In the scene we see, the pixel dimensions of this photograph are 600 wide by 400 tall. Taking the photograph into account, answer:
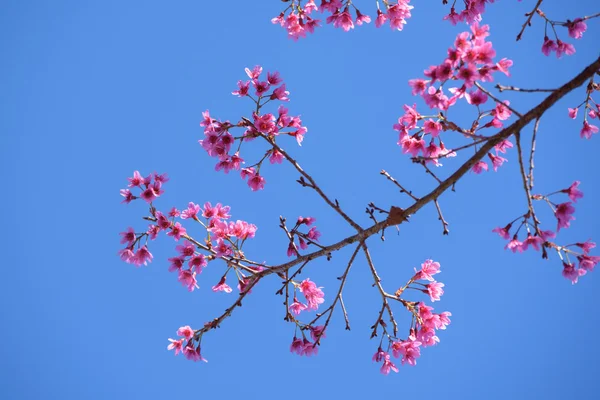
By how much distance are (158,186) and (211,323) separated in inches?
44.5

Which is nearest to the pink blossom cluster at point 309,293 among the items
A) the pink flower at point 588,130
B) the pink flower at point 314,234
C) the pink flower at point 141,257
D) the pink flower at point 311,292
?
the pink flower at point 311,292

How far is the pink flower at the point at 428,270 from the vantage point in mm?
3928

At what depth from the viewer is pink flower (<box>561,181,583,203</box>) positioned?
10.5ft

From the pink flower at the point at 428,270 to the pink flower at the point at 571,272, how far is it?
91cm

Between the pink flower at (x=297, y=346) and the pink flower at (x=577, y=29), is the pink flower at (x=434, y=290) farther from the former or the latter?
the pink flower at (x=577, y=29)

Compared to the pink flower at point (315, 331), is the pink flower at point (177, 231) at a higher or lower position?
higher

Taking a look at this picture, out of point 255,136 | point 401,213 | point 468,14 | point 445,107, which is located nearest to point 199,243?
point 255,136

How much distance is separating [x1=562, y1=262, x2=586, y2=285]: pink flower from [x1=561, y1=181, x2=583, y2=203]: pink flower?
0.43 meters

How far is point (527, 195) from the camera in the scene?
2.74 metres

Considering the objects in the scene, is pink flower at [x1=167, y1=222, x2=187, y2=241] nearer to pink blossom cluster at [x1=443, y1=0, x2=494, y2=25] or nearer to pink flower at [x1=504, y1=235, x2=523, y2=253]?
pink flower at [x1=504, y1=235, x2=523, y2=253]

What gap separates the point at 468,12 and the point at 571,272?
248 cm

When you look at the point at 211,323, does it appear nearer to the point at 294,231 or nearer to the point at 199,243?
the point at 199,243

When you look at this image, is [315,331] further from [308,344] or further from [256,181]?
[256,181]

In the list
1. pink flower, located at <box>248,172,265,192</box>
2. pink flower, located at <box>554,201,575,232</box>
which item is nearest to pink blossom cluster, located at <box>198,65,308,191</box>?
pink flower, located at <box>248,172,265,192</box>
